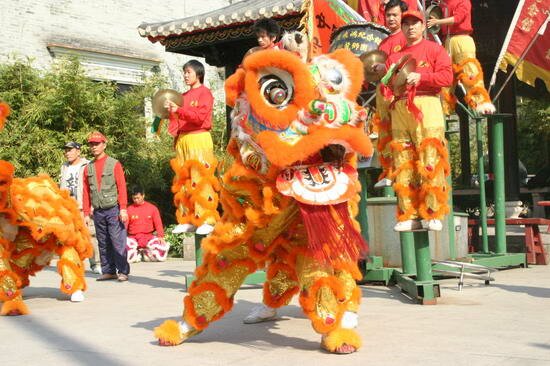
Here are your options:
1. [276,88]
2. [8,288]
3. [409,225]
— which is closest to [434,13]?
[409,225]

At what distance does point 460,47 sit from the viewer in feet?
23.8

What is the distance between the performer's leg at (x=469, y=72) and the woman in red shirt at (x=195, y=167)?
7.45ft

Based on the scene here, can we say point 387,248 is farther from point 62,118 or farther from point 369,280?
point 62,118

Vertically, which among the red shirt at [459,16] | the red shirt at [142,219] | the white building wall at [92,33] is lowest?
the red shirt at [142,219]

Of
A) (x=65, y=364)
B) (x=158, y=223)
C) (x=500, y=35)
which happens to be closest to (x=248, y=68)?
(x=65, y=364)

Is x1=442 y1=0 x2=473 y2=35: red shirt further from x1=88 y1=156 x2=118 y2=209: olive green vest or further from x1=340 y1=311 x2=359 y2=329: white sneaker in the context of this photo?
x1=340 y1=311 x2=359 y2=329: white sneaker

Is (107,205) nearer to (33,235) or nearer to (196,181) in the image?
(196,181)

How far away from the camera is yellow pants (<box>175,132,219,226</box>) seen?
6.73 m

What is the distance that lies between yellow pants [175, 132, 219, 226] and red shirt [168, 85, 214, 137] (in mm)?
67

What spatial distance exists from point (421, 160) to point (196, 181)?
2.09 m

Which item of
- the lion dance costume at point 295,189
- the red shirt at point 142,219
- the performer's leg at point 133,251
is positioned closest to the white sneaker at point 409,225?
the lion dance costume at point 295,189

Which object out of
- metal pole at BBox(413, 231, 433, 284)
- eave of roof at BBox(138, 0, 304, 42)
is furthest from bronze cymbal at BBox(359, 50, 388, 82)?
eave of roof at BBox(138, 0, 304, 42)

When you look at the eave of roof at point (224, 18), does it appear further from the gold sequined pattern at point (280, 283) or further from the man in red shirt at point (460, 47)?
the gold sequined pattern at point (280, 283)

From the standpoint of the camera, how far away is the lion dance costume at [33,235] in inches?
232
